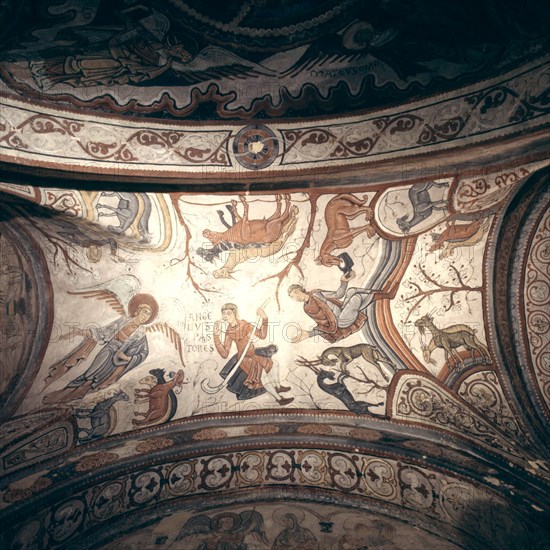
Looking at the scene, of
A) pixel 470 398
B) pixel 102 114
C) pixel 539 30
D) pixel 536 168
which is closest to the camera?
pixel 539 30

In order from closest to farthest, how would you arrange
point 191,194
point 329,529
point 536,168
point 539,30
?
1. point 539,30
2. point 536,168
3. point 191,194
4. point 329,529

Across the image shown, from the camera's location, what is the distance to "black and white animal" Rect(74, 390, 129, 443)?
5561 mm

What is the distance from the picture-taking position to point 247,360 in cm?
582

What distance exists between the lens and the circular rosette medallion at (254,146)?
4.94m

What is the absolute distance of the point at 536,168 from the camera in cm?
431

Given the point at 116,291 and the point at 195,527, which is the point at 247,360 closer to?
the point at 116,291

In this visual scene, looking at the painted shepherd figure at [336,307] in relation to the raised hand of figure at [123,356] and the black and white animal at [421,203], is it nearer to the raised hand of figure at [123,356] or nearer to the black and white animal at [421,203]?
the black and white animal at [421,203]

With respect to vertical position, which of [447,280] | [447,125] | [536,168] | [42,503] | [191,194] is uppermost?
[447,125]

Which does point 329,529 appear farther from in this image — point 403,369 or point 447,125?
point 447,125

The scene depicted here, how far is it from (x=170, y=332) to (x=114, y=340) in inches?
24.7

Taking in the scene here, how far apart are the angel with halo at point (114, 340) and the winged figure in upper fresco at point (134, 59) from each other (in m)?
2.08

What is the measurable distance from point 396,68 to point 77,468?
5477 mm

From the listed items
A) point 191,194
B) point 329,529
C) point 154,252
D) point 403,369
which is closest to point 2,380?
point 154,252

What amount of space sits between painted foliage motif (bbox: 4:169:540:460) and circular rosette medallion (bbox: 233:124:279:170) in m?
0.39
